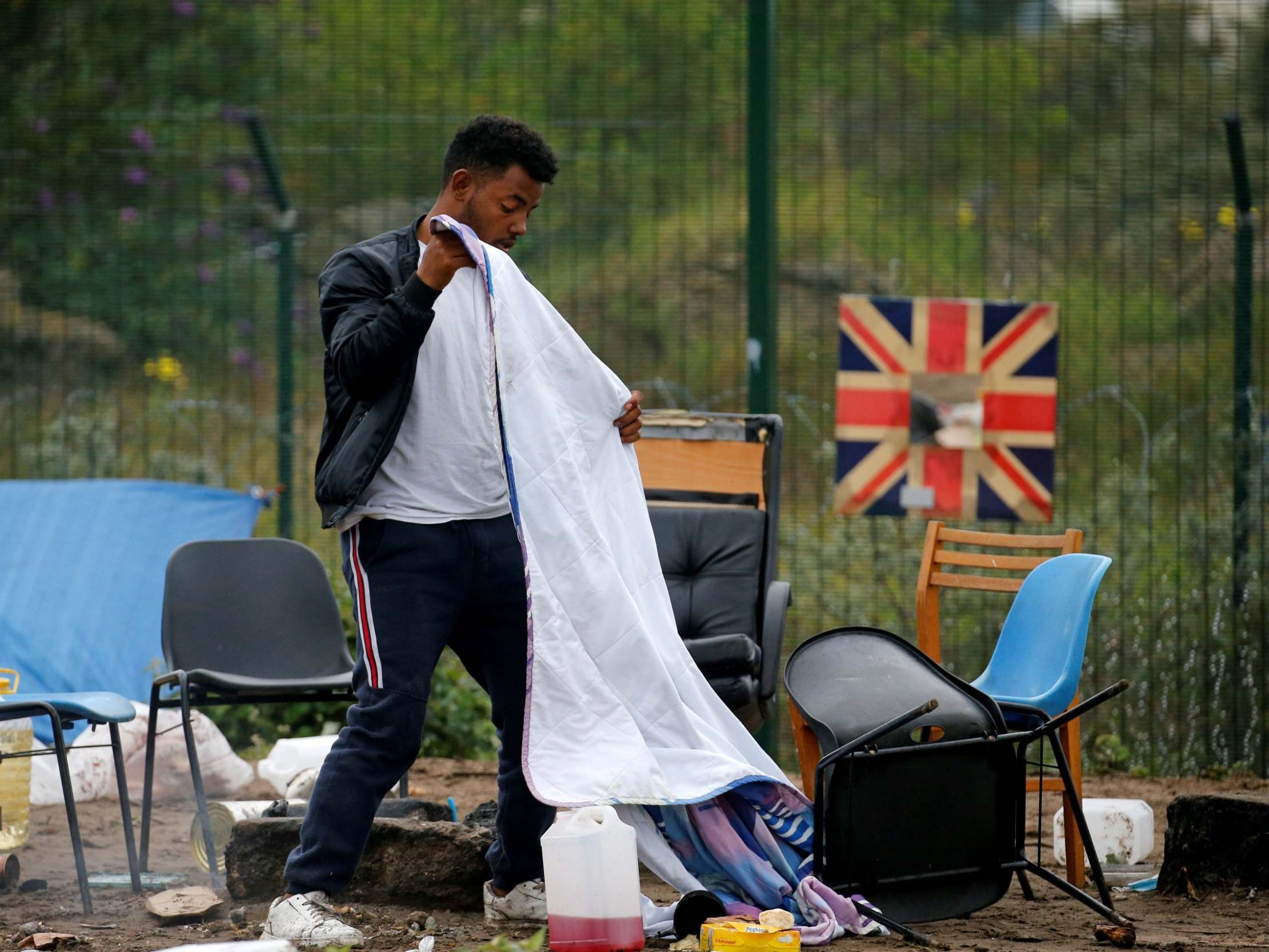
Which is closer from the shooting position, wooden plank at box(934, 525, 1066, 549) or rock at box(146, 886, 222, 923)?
rock at box(146, 886, 222, 923)

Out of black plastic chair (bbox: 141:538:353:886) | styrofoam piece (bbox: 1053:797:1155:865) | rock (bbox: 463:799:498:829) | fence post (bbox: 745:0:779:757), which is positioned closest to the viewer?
rock (bbox: 463:799:498:829)

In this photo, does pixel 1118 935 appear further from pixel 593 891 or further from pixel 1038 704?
pixel 593 891

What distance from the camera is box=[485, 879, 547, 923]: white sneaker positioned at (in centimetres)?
353

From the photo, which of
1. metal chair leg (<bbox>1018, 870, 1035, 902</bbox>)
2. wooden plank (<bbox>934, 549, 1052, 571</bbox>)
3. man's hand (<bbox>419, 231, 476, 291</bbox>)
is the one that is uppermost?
man's hand (<bbox>419, 231, 476, 291</bbox>)

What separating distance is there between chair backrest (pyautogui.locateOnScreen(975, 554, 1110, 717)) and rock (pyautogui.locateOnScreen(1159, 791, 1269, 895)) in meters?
0.45

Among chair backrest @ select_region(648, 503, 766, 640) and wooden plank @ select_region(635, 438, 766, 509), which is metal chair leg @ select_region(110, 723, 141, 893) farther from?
wooden plank @ select_region(635, 438, 766, 509)

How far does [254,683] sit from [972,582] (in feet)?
7.46

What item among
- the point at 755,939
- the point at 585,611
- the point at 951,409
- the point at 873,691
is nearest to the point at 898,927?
the point at 755,939

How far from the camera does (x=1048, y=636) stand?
411cm

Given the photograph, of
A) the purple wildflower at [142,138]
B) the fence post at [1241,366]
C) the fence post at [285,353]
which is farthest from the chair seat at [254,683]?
the fence post at [1241,366]

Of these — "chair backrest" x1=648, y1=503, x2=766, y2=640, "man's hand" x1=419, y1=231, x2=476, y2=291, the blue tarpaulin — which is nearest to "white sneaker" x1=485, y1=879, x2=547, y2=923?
"chair backrest" x1=648, y1=503, x2=766, y2=640

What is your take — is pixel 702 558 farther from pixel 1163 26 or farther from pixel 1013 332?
pixel 1163 26

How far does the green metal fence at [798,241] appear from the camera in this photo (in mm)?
6016

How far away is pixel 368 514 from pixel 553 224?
3.36 metres
